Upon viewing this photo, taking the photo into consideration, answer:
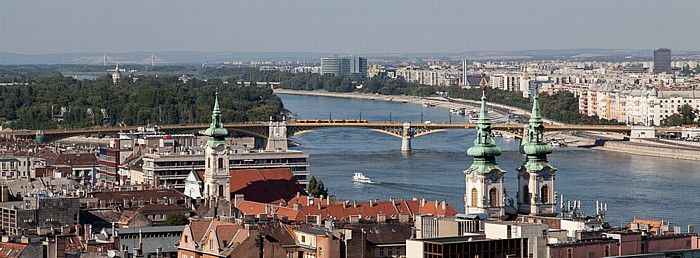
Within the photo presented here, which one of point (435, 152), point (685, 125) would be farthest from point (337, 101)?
point (435, 152)

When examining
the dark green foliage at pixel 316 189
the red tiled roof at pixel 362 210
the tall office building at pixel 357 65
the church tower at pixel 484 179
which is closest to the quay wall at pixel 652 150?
the dark green foliage at pixel 316 189

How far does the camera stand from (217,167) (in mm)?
32031

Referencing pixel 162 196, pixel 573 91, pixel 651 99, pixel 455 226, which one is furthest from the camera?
pixel 573 91

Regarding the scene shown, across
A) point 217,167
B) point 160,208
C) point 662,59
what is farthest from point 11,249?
point 662,59

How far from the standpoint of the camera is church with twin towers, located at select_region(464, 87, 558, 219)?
24.3 meters

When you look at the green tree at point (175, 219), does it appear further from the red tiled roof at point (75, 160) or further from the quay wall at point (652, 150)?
the quay wall at point (652, 150)

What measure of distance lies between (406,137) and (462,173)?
15.3m

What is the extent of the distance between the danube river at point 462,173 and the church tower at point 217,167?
14.1 ft

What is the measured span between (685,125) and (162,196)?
4633 centimetres

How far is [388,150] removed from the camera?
6003cm

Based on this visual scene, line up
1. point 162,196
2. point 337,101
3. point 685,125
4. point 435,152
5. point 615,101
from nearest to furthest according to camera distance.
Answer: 1. point 162,196
2. point 435,152
3. point 685,125
4. point 615,101
5. point 337,101

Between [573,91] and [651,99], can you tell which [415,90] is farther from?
[651,99]

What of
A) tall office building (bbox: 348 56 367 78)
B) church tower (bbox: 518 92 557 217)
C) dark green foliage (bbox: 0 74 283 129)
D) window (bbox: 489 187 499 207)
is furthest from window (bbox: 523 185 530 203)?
tall office building (bbox: 348 56 367 78)

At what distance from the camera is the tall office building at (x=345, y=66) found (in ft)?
548
